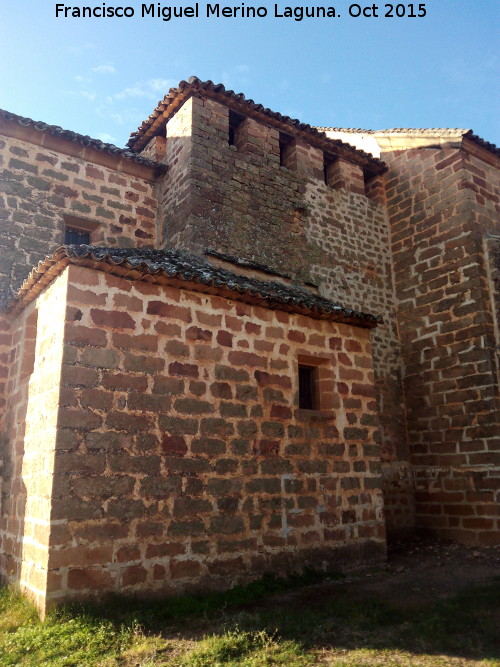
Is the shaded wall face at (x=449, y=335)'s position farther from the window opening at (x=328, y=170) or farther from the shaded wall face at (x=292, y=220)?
the window opening at (x=328, y=170)

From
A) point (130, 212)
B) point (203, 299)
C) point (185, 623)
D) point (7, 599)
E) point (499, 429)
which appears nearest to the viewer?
point (185, 623)

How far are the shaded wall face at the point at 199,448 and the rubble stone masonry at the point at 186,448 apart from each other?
0.5 inches

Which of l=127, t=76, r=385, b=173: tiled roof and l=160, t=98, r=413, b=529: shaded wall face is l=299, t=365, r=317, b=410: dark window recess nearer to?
l=160, t=98, r=413, b=529: shaded wall face

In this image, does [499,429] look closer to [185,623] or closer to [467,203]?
[467,203]

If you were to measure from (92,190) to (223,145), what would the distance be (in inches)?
95.2

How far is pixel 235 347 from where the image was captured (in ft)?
21.7

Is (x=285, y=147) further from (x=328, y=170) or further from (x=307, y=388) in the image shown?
(x=307, y=388)

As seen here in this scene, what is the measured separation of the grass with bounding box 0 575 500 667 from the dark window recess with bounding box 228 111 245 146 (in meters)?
8.00

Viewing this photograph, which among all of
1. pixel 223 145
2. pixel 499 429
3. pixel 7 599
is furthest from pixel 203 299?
pixel 499 429

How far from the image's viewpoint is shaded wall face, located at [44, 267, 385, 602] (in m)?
5.21

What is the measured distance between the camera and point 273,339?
23.0ft

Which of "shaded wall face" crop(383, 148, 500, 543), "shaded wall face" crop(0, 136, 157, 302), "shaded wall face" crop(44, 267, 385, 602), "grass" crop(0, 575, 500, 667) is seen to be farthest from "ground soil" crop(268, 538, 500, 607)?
"shaded wall face" crop(0, 136, 157, 302)

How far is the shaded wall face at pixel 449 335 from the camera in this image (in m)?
9.14

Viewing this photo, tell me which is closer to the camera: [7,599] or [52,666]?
[52,666]
